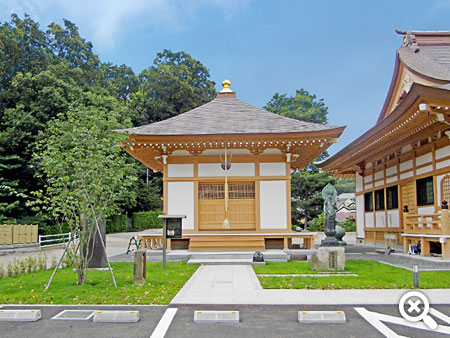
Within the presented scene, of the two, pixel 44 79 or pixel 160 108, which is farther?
pixel 160 108

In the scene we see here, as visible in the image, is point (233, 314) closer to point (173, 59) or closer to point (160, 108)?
point (160, 108)

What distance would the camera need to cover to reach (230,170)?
14.2 m

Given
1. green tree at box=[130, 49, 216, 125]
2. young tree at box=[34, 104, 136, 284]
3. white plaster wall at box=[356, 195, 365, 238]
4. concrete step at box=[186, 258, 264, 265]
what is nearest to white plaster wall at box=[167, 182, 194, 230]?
concrete step at box=[186, 258, 264, 265]

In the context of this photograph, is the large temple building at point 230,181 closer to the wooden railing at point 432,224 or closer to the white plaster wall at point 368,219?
the wooden railing at point 432,224

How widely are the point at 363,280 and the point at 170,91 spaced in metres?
39.1

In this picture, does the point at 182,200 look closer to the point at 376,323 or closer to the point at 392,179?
the point at 392,179

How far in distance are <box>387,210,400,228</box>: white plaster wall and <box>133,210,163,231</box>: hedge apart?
24.5 meters

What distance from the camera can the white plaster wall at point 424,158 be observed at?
12949 mm

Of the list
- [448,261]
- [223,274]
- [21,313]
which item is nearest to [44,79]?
[223,274]

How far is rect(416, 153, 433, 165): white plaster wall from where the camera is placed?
12.9 m

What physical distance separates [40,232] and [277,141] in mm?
18584

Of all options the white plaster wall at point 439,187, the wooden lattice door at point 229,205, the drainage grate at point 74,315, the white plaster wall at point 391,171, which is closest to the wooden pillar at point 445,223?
the white plaster wall at point 439,187

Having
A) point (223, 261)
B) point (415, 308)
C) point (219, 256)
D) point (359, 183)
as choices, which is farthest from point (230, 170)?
point (359, 183)

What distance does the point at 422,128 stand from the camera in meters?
12.1
